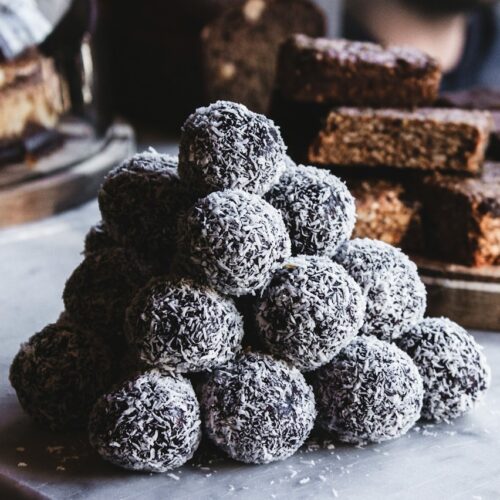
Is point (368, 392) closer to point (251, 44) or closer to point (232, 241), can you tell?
point (232, 241)

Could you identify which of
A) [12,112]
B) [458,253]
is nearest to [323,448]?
[458,253]

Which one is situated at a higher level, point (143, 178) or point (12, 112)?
point (143, 178)

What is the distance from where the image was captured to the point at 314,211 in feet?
2.81

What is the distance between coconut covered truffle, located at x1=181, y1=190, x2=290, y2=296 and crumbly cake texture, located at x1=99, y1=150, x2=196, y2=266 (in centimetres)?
9

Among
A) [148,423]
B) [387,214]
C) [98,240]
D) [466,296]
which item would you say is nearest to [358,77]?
[387,214]

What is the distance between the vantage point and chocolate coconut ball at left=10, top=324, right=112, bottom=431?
0.86 metres

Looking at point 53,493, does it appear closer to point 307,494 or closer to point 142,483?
point 142,483

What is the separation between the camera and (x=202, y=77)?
96.6 inches

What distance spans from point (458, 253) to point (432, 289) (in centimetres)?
9

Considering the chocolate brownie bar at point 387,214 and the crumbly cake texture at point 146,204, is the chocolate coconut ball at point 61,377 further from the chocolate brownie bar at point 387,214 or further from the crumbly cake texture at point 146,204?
the chocolate brownie bar at point 387,214

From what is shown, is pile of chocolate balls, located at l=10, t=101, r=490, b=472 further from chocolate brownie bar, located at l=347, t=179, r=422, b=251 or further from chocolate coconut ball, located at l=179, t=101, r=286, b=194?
chocolate brownie bar, located at l=347, t=179, r=422, b=251

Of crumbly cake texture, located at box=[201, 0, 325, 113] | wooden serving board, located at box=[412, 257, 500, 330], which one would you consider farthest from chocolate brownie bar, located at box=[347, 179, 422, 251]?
crumbly cake texture, located at box=[201, 0, 325, 113]

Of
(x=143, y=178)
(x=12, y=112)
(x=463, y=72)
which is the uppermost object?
(x=143, y=178)

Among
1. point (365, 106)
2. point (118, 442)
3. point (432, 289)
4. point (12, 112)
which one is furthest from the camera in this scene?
point (12, 112)
